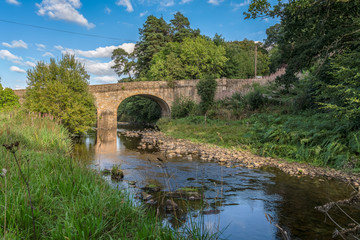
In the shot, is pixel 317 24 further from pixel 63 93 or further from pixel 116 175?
pixel 63 93

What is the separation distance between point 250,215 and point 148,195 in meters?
1.84

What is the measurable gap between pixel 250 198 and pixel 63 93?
11316mm

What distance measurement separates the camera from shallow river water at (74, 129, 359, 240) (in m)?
3.67

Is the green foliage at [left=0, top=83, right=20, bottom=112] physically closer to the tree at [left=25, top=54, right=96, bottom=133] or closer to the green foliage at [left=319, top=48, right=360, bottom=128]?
the tree at [left=25, top=54, right=96, bottom=133]

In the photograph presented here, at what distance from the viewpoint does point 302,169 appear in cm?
710

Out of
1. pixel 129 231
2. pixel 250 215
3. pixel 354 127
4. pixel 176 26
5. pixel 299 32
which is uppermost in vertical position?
pixel 176 26

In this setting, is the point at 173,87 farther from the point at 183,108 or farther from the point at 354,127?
the point at 354,127

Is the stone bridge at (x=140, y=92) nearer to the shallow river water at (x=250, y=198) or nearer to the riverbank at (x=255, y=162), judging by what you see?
the riverbank at (x=255, y=162)

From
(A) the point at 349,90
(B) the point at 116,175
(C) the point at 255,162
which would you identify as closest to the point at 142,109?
(C) the point at 255,162

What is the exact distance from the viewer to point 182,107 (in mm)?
24062

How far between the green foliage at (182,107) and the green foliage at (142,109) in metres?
6.07

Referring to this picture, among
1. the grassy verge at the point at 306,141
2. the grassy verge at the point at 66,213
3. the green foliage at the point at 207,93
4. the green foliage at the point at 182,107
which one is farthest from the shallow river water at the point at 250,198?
the green foliage at the point at 182,107

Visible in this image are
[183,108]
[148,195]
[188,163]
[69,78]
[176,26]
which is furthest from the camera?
[176,26]

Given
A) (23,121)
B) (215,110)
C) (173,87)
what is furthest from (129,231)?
(173,87)
